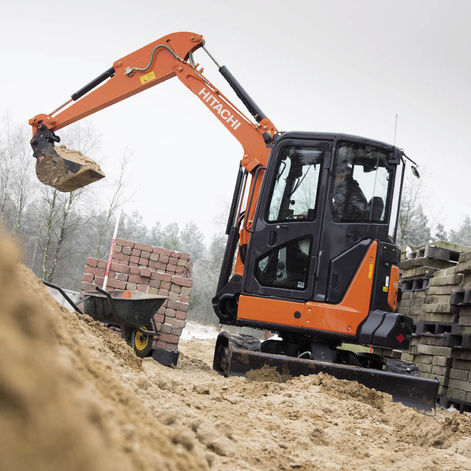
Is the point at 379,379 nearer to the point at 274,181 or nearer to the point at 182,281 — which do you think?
the point at 274,181

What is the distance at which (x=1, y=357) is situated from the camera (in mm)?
970

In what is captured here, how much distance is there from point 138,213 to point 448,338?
69142mm

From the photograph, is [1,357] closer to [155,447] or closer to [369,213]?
[155,447]

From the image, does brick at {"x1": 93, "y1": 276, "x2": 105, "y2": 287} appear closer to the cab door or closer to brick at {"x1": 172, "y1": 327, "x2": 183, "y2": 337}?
brick at {"x1": 172, "y1": 327, "x2": 183, "y2": 337}

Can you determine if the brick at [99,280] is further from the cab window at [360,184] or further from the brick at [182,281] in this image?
the cab window at [360,184]

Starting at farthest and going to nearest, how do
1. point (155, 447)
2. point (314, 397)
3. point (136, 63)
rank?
1. point (136, 63)
2. point (314, 397)
3. point (155, 447)

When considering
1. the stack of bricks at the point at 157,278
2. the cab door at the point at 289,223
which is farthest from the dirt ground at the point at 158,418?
the stack of bricks at the point at 157,278

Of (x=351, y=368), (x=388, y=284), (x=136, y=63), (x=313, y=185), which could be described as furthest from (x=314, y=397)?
(x=136, y=63)

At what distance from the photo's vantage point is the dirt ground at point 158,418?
966 mm

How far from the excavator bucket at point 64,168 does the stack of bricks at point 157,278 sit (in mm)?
1660

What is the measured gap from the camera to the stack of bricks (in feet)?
29.0

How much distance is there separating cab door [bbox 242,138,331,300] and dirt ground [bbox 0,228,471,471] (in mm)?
1167

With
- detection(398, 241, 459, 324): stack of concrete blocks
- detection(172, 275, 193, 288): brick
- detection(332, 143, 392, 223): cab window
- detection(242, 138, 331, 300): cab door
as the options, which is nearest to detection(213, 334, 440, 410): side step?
detection(242, 138, 331, 300): cab door

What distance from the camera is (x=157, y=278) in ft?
29.9
